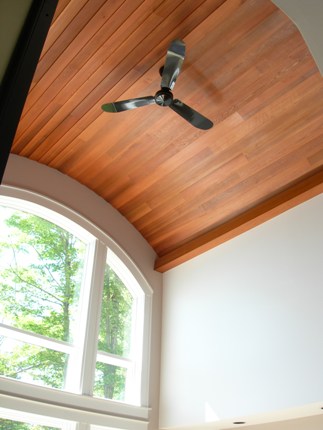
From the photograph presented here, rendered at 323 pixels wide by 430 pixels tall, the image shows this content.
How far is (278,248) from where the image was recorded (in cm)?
504

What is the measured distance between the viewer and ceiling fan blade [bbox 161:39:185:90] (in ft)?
11.7

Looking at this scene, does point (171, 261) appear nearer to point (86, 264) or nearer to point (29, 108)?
point (86, 264)

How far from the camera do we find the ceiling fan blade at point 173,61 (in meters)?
3.58

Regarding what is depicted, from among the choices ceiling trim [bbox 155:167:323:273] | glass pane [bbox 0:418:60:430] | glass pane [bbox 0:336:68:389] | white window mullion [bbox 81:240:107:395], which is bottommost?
glass pane [bbox 0:418:60:430]

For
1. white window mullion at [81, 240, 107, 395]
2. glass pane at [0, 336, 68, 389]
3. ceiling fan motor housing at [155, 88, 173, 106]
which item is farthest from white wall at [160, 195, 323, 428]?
ceiling fan motor housing at [155, 88, 173, 106]

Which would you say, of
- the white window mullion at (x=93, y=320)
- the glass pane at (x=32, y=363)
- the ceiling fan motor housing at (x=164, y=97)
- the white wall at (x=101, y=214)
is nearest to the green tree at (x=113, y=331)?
the white window mullion at (x=93, y=320)

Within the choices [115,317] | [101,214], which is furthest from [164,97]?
[115,317]

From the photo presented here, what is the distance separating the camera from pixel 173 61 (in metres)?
3.71

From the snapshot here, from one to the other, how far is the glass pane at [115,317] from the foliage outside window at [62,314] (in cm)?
1

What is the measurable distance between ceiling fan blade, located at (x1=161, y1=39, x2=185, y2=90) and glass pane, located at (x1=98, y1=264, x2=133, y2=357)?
2.87m

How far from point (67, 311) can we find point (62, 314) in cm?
9

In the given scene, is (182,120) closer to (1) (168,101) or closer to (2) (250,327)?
(1) (168,101)

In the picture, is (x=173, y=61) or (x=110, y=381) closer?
(x=173, y=61)

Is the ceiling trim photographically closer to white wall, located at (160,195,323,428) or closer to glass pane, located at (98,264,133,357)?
white wall, located at (160,195,323,428)
